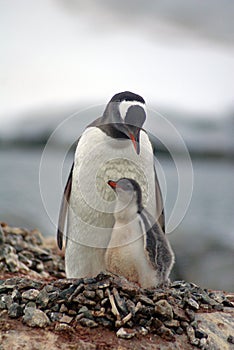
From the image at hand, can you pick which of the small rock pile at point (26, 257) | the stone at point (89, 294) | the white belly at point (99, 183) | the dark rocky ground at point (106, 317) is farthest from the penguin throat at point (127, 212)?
the small rock pile at point (26, 257)

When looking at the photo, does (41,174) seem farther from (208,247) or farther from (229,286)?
(208,247)

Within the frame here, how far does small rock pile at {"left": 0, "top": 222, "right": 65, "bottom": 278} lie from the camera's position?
2.73 meters

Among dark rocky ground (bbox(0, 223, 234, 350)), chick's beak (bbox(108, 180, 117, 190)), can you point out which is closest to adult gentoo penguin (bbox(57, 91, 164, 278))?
chick's beak (bbox(108, 180, 117, 190))

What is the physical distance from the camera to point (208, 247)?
4789 mm

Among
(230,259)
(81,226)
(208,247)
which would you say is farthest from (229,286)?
(81,226)

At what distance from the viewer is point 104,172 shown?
6.95ft

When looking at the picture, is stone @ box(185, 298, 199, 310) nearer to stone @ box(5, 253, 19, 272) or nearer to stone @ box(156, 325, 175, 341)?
stone @ box(156, 325, 175, 341)

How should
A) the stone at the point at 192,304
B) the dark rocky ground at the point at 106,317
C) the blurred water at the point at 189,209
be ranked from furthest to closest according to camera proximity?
the blurred water at the point at 189,209
the stone at the point at 192,304
the dark rocky ground at the point at 106,317

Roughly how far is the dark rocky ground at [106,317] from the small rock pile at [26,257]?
861 mm

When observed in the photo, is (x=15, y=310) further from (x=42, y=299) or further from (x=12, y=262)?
(x=12, y=262)

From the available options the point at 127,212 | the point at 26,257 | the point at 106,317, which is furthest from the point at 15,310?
the point at 26,257

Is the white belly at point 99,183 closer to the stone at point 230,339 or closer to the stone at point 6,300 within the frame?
the stone at point 6,300

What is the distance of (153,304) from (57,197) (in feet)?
2.63

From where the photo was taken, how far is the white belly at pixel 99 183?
6.86 ft
